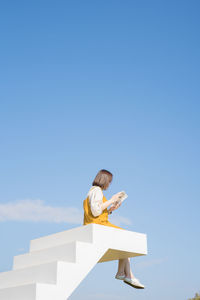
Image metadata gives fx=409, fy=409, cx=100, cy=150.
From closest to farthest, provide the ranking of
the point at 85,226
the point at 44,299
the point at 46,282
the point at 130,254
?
the point at 44,299, the point at 46,282, the point at 85,226, the point at 130,254

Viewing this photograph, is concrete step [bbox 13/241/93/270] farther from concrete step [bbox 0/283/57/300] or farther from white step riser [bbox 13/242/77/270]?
concrete step [bbox 0/283/57/300]

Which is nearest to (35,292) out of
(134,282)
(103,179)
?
(134,282)

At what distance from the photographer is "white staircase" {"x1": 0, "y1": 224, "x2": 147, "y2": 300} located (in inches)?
255

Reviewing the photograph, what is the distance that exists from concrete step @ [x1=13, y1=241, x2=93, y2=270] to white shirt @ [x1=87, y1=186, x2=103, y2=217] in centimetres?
78

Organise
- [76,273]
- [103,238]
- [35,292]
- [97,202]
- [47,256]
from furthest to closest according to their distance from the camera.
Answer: [97,202] < [47,256] < [103,238] < [76,273] < [35,292]

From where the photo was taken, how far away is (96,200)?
25.3ft

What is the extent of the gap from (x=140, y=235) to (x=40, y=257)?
1947 millimetres

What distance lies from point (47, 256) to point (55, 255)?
0.30 m

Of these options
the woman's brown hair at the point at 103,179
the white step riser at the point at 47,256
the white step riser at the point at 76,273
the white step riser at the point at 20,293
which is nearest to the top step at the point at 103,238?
the white step riser at the point at 76,273

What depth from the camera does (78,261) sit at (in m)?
6.84

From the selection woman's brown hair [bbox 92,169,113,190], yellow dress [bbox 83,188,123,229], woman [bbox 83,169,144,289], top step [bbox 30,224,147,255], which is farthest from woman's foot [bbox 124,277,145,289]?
woman's brown hair [bbox 92,169,113,190]

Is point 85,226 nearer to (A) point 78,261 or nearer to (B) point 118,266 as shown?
(A) point 78,261

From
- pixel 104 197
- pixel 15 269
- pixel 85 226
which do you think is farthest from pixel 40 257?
pixel 104 197

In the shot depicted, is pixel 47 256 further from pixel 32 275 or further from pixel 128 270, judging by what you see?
pixel 128 270
